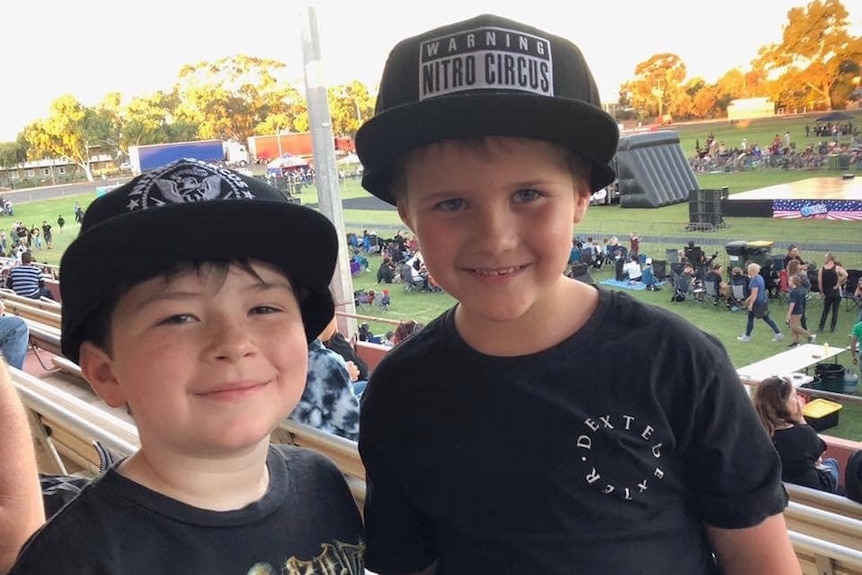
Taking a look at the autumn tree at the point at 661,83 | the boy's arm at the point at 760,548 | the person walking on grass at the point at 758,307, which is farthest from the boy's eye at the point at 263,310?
the person walking on grass at the point at 758,307

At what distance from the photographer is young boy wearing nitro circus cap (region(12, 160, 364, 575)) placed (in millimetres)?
646

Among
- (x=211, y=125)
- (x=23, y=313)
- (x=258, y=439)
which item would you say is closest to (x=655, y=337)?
(x=258, y=439)

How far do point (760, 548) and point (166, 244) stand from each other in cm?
61

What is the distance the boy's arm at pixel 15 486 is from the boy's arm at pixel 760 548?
0.84 metres

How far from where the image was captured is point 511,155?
71 centimetres

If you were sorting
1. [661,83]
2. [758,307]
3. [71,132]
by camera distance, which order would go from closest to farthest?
1. [661,83]
2. [71,132]
3. [758,307]

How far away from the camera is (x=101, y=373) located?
2.33 ft

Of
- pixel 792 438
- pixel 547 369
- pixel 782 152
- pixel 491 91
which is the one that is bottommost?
pixel 792 438

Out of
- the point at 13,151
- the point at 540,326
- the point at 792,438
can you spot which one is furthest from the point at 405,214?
the point at 13,151

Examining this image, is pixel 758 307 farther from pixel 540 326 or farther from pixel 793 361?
pixel 540 326

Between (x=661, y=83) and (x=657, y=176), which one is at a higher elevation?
(x=661, y=83)

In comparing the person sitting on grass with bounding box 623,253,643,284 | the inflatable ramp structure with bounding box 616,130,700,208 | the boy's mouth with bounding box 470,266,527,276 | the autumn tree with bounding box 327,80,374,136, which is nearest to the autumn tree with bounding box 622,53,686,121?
the autumn tree with bounding box 327,80,374,136

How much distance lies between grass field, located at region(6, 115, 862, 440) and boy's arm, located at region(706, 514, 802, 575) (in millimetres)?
3743

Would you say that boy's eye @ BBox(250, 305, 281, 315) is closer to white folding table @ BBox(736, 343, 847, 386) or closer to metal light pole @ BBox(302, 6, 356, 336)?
metal light pole @ BBox(302, 6, 356, 336)
